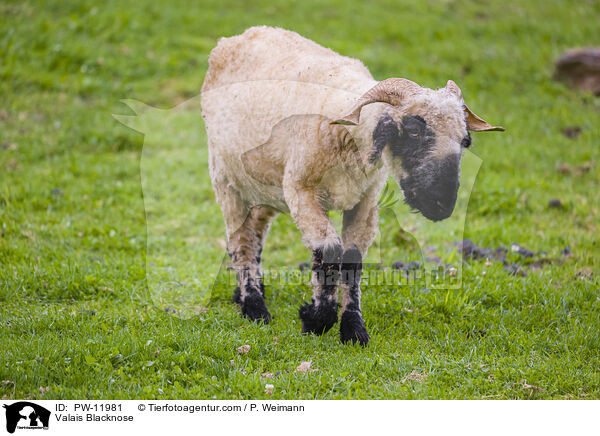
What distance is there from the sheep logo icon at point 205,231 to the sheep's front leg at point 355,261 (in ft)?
0.61

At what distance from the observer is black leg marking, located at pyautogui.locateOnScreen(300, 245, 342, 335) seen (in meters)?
4.83

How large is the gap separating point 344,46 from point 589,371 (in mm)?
9656

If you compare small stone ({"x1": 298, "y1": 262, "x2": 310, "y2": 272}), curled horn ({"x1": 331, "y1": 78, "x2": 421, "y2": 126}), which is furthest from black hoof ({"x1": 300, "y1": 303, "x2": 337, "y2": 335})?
small stone ({"x1": 298, "y1": 262, "x2": 310, "y2": 272})

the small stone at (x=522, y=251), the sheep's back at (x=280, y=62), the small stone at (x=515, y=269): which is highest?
the sheep's back at (x=280, y=62)

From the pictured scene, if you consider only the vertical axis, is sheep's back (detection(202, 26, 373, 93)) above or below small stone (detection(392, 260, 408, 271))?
above

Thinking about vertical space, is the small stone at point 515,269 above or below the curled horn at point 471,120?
below

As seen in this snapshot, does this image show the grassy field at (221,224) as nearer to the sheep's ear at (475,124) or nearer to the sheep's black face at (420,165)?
the sheep's black face at (420,165)

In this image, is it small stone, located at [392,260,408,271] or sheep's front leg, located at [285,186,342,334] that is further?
small stone, located at [392,260,408,271]

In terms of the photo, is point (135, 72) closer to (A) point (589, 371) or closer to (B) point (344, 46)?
(B) point (344, 46)

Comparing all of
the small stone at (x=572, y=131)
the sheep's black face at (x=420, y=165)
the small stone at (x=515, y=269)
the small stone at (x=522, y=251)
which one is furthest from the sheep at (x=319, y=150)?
the small stone at (x=572, y=131)

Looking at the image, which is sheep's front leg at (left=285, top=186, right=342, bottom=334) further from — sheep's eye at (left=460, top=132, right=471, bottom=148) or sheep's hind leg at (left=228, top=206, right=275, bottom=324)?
sheep's eye at (left=460, top=132, right=471, bottom=148)

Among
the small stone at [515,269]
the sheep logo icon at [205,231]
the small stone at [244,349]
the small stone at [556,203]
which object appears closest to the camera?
the small stone at [244,349]
